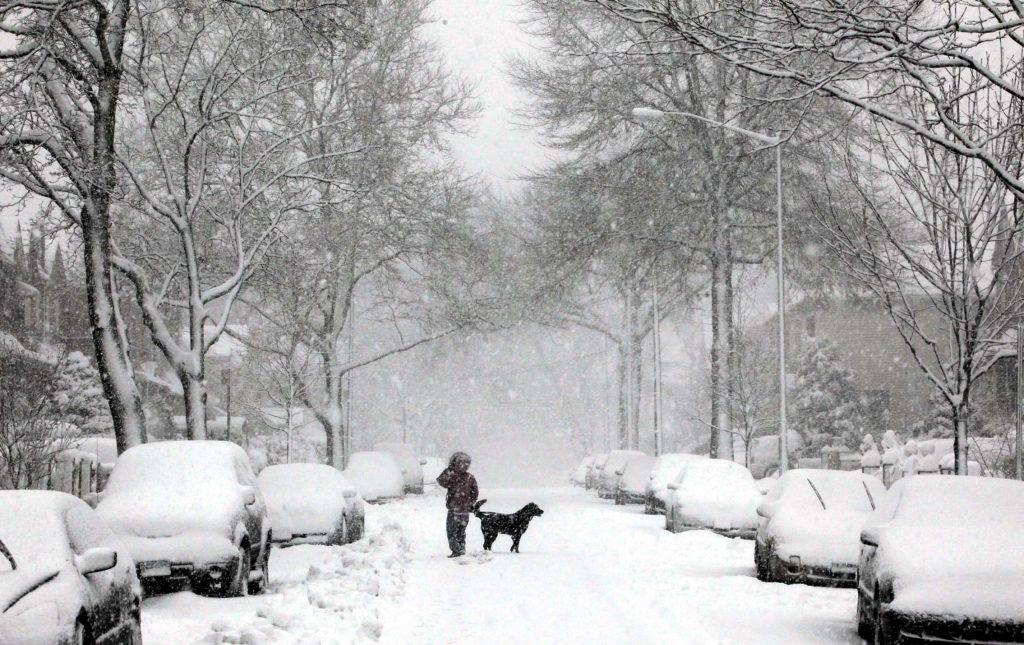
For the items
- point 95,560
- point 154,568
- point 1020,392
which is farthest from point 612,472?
point 95,560

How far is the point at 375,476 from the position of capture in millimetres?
33469

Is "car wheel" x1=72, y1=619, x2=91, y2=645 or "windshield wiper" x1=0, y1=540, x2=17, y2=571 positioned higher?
"windshield wiper" x1=0, y1=540, x2=17, y2=571

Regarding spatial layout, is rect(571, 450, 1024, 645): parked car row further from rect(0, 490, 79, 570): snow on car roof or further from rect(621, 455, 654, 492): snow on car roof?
rect(621, 455, 654, 492): snow on car roof

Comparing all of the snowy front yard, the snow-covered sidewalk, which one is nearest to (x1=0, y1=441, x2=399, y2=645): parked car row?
the snowy front yard

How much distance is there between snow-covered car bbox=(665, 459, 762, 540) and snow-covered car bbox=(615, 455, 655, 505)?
9.80m

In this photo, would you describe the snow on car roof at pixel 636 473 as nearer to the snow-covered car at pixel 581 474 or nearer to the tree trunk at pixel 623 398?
the snow-covered car at pixel 581 474

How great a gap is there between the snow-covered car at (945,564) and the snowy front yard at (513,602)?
115 cm

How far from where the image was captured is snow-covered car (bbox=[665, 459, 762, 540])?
70.1 ft

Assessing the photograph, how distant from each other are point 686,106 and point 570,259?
5345 millimetres

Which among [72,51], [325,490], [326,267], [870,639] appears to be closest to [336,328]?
[326,267]

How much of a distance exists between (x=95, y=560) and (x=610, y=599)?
22.0 ft

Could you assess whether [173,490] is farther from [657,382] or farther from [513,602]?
[657,382]

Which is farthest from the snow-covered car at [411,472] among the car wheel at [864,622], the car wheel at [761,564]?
the car wheel at [864,622]

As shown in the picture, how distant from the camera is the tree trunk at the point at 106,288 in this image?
16.1 metres
